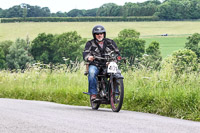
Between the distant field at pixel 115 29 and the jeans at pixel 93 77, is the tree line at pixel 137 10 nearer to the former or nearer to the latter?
the distant field at pixel 115 29

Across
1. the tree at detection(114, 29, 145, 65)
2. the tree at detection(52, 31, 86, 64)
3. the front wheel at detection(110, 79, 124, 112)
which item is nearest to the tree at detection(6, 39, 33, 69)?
the tree at detection(52, 31, 86, 64)

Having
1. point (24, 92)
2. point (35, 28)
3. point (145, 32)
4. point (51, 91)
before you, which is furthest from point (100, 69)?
point (35, 28)

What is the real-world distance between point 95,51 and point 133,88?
1.39m

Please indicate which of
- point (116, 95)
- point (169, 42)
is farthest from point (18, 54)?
point (116, 95)

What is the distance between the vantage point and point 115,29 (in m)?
120

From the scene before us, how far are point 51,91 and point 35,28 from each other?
11434 centimetres

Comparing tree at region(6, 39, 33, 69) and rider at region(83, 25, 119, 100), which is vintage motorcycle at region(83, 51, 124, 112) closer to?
rider at region(83, 25, 119, 100)

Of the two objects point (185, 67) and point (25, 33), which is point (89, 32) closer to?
point (25, 33)

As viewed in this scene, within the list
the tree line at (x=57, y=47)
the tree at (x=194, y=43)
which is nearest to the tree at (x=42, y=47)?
the tree line at (x=57, y=47)

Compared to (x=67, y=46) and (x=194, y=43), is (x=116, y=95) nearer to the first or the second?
(x=194, y=43)

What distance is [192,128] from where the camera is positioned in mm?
5898

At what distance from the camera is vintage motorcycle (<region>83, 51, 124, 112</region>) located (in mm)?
8266

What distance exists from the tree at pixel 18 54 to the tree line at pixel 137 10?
5270 cm

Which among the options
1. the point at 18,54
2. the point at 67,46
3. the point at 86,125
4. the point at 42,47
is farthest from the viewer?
the point at 42,47
